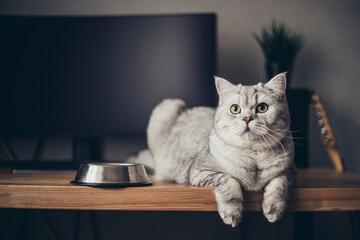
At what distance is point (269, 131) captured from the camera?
35.8 inches

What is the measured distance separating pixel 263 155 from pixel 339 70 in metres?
0.96

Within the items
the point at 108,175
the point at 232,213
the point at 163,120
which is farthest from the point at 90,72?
the point at 232,213

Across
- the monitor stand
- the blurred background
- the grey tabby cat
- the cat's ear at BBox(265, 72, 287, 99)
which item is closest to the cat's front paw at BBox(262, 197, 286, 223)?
the grey tabby cat

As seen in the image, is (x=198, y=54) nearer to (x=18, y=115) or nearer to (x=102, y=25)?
(x=102, y=25)

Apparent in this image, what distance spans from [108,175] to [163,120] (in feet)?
1.67

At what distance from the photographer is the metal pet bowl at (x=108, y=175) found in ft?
2.96

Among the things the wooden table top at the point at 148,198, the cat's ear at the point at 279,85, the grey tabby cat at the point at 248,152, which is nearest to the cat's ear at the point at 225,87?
the grey tabby cat at the point at 248,152

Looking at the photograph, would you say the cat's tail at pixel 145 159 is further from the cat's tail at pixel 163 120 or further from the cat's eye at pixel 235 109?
the cat's eye at pixel 235 109

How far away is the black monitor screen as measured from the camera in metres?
1.43

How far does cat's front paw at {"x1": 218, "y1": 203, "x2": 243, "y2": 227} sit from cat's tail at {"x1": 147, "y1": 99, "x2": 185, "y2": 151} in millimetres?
579

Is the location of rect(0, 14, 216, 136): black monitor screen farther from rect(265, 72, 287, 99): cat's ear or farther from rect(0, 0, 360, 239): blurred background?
rect(265, 72, 287, 99): cat's ear

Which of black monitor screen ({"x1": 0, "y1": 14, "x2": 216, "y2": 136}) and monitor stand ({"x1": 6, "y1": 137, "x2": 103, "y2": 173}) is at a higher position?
black monitor screen ({"x1": 0, "y1": 14, "x2": 216, "y2": 136})

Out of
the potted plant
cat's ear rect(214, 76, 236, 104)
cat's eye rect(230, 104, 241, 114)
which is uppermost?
the potted plant

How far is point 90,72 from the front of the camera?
1.44 m
